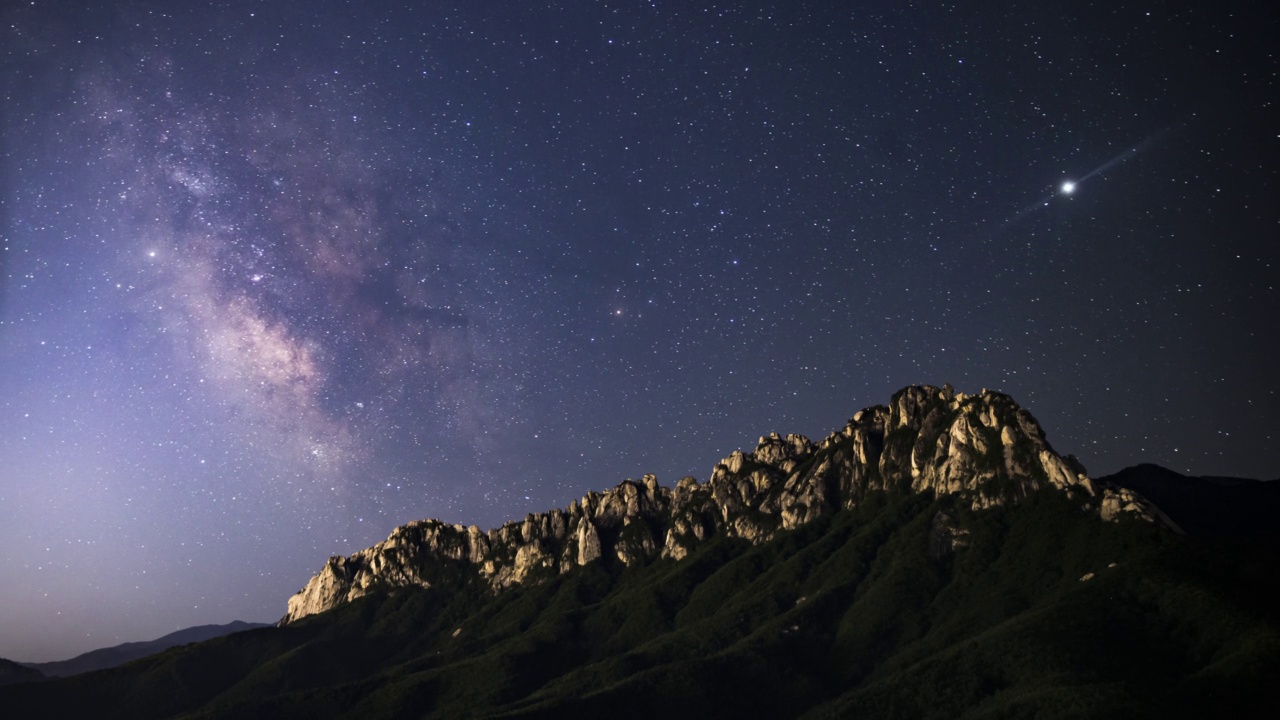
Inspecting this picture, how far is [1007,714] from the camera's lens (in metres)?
198

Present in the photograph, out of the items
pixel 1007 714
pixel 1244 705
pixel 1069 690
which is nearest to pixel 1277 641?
pixel 1244 705

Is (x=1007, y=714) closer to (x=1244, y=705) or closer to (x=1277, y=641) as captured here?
(x=1244, y=705)

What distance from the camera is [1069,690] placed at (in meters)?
199

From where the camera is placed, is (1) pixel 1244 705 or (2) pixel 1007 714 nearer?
(1) pixel 1244 705

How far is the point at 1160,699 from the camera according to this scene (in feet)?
636

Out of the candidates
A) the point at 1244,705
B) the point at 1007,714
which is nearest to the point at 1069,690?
the point at 1007,714

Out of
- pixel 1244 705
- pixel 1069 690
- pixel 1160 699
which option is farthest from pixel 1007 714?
pixel 1244 705

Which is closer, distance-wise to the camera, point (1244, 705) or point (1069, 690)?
point (1244, 705)

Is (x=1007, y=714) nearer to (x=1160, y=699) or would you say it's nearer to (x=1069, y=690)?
(x=1069, y=690)

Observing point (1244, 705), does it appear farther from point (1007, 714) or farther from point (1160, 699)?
point (1007, 714)

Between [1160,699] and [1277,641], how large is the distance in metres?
29.4

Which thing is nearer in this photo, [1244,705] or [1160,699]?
[1244,705]

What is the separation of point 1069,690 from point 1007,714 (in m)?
16.8

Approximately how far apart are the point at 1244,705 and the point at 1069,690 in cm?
Answer: 3516
